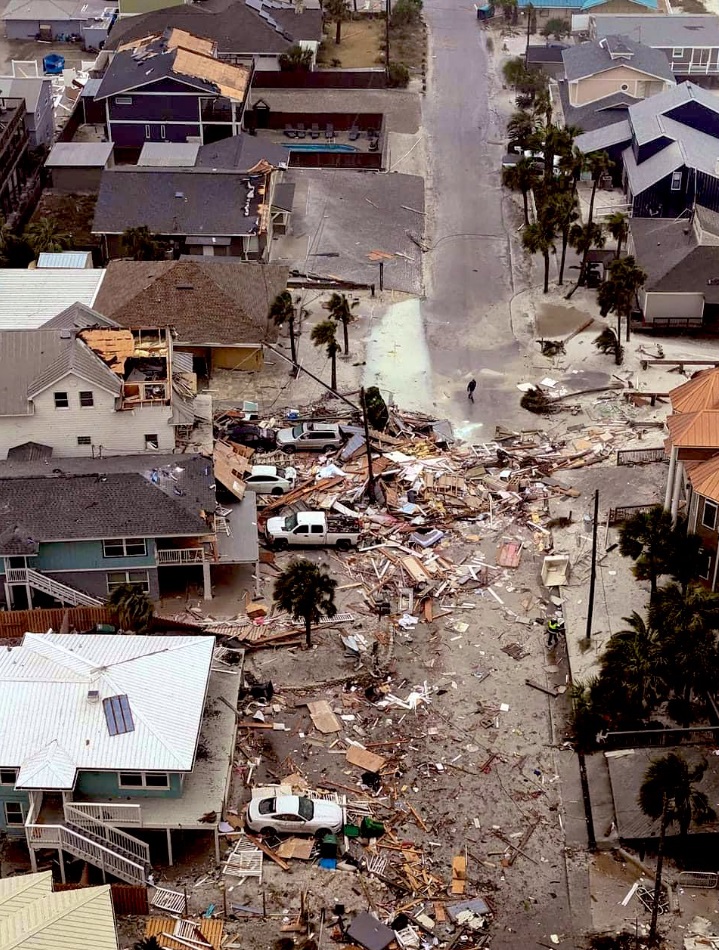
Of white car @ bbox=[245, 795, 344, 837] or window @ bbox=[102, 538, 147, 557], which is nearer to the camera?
white car @ bbox=[245, 795, 344, 837]

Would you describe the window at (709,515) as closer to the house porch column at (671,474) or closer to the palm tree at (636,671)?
the house porch column at (671,474)

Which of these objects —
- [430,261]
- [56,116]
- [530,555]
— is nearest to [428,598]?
[530,555]

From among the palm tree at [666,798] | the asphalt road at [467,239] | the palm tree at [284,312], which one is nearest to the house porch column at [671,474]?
the asphalt road at [467,239]

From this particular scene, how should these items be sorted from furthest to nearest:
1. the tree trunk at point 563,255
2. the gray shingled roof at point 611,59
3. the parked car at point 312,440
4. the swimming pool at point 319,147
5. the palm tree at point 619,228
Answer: the gray shingled roof at point 611,59 < the swimming pool at point 319,147 < the palm tree at point 619,228 < the tree trunk at point 563,255 < the parked car at point 312,440

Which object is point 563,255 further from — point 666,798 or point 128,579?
point 666,798

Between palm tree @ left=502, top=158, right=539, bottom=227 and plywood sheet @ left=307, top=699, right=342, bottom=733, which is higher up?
palm tree @ left=502, top=158, right=539, bottom=227

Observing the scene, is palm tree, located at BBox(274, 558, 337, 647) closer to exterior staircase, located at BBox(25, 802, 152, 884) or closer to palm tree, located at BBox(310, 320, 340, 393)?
exterior staircase, located at BBox(25, 802, 152, 884)

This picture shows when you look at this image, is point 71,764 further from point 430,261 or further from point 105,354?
point 430,261

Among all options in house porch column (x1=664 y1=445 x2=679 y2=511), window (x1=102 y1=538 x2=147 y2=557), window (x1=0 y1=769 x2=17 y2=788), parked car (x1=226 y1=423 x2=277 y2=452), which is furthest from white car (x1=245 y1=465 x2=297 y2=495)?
window (x1=0 y1=769 x2=17 y2=788)
